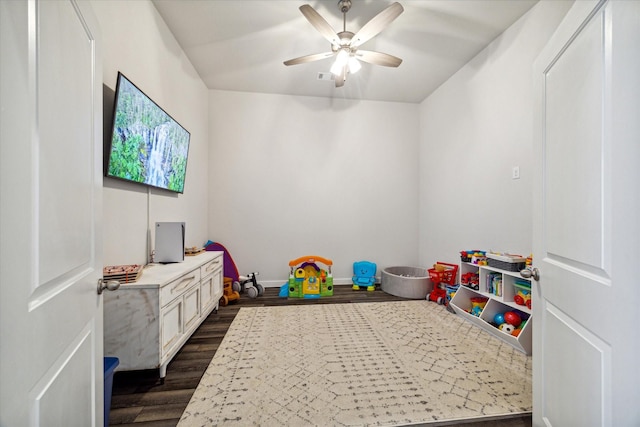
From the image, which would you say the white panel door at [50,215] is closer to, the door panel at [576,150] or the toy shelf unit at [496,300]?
the door panel at [576,150]

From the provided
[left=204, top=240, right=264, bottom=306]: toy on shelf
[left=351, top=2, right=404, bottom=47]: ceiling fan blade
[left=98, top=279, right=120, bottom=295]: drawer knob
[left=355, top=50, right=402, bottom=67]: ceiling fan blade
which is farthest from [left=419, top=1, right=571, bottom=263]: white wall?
[left=98, top=279, right=120, bottom=295]: drawer knob

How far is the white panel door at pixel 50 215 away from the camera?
0.46m

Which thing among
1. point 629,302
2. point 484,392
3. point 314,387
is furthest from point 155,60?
point 484,392

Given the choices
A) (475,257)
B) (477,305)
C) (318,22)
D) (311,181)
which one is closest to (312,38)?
(318,22)

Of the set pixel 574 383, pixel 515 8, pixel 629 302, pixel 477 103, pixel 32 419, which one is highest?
pixel 515 8

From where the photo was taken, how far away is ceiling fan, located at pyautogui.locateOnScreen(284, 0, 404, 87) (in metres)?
1.84

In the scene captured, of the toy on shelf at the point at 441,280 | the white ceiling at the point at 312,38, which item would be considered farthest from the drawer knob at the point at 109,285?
the toy on shelf at the point at 441,280

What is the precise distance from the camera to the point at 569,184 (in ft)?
2.92

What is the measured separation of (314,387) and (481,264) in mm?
1872

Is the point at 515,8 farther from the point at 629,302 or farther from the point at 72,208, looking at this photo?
the point at 72,208

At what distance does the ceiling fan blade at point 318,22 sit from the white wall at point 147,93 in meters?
1.27

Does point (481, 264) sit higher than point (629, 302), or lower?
lower

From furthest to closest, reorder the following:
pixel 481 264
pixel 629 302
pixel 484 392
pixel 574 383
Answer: pixel 481 264 → pixel 484 392 → pixel 574 383 → pixel 629 302

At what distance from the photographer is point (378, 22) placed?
192 cm
